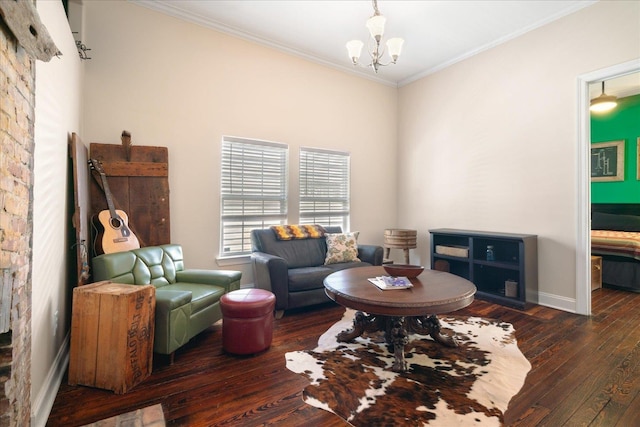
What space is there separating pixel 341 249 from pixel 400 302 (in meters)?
1.89

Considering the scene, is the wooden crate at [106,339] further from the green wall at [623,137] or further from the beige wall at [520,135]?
the green wall at [623,137]

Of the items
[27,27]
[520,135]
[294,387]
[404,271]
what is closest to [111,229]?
[27,27]

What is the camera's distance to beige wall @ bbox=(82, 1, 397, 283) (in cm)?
312

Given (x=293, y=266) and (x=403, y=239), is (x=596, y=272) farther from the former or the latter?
(x=293, y=266)

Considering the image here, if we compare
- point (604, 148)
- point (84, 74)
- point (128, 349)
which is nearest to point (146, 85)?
point (84, 74)

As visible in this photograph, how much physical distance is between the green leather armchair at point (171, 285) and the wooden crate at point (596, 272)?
4.68m

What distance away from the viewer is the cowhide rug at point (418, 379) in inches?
67.5

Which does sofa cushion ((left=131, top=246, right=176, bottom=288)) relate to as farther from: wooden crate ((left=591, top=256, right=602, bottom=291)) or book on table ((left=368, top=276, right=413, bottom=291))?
wooden crate ((left=591, top=256, right=602, bottom=291))

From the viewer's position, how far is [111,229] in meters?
2.88

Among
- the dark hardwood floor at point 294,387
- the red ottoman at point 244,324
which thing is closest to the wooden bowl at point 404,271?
the dark hardwood floor at point 294,387

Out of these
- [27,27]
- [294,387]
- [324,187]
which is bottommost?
[294,387]

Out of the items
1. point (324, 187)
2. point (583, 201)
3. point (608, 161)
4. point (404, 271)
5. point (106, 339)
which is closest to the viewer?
point (106, 339)

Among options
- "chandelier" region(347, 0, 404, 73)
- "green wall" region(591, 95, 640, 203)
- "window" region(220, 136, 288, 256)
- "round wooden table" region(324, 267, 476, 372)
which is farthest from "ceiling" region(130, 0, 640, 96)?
"green wall" region(591, 95, 640, 203)

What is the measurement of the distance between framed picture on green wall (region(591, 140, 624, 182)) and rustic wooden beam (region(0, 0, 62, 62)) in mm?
7796
